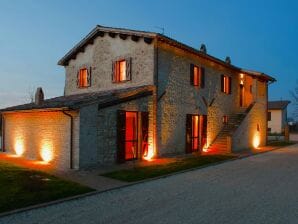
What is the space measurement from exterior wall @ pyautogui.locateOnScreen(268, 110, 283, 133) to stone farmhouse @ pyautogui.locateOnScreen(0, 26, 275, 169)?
101ft

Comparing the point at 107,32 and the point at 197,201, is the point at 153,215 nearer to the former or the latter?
the point at 197,201

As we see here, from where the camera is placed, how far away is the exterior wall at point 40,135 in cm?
1395

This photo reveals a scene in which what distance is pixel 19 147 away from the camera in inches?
707

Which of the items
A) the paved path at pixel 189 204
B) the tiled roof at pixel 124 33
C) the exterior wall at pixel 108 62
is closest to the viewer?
the paved path at pixel 189 204

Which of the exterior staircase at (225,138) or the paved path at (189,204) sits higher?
the exterior staircase at (225,138)

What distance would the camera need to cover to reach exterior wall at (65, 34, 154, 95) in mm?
17000

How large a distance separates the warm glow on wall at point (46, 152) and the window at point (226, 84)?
1386 cm

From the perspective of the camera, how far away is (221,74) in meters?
23.4

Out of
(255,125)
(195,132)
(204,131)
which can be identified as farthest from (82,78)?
(255,125)

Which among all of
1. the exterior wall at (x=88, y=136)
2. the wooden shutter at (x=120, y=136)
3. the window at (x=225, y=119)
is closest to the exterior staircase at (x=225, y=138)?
the window at (x=225, y=119)

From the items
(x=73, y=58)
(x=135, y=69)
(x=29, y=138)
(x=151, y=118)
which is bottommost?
(x=29, y=138)

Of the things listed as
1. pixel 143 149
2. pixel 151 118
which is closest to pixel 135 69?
pixel 151 118

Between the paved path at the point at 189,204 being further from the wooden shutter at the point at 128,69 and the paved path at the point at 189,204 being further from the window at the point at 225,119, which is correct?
the window at the point at 225,119

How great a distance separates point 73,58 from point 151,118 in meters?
8.50
